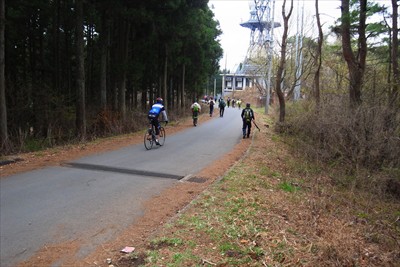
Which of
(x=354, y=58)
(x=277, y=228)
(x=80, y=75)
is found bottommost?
(x=277, y=228)

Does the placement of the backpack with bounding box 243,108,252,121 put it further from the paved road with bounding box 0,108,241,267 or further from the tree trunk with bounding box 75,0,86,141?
the tree trunk with bounding box 75,0,86,141

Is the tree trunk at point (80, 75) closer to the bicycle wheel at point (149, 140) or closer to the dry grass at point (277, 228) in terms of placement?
the bicycle wheel at point (149, 140)

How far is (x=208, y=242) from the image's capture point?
17.9 feet

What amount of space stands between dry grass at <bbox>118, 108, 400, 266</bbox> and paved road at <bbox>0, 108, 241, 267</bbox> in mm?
1162

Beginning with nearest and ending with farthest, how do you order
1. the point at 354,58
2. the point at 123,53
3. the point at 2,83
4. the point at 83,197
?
the point at 83,197, the point at 2,83, the point at 354,58, the point at 123,53

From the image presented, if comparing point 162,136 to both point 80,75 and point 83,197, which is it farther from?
point 83,197

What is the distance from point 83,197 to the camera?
24.9 feet

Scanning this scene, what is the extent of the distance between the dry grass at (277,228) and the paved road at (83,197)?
3.81ft

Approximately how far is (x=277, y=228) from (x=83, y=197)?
13.4ft

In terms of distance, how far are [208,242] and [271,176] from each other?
5.60 metres

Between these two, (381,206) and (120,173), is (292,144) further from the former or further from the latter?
(120,173)

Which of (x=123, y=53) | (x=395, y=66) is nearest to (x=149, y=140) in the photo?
(x=123, y=53)

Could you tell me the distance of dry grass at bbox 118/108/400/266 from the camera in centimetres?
491

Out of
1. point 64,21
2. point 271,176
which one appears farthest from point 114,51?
point 271,176
